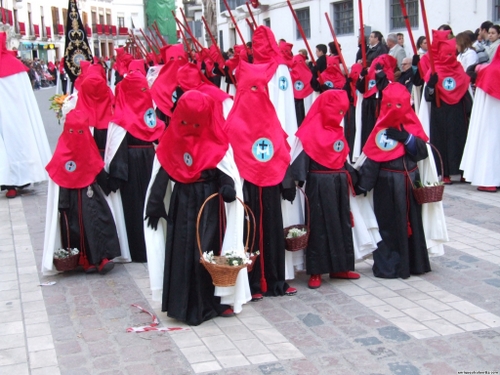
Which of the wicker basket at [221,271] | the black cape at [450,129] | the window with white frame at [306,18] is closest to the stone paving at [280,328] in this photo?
the wicker basket at [221,271]

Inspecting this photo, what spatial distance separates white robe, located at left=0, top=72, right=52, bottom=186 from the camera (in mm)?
10453

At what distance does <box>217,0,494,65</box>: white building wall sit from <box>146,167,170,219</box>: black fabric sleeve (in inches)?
430

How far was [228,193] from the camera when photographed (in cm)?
540

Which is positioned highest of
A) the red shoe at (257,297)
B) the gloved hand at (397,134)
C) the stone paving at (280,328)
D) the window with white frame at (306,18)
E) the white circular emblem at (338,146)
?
the window with white frame at (306,18)

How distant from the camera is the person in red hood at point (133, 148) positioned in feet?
23.4

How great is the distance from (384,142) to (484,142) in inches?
161

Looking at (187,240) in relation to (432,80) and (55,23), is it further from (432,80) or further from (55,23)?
(55,23)

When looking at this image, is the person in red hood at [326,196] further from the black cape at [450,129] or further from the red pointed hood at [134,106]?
the black cape at [450,129]

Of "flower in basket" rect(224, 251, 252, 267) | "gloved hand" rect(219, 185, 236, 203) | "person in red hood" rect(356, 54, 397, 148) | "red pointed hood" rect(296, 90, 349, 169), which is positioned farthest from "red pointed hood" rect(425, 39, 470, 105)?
"flower in basket" rect(224, 251, 252, 267)

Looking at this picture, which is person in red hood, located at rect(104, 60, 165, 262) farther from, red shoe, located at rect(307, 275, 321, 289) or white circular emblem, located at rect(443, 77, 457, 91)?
white circular emblem, located at rect(443, 77, 457, 91)

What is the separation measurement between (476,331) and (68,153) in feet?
12.8

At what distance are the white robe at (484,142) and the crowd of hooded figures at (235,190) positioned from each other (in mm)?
3657

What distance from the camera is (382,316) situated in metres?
5.62

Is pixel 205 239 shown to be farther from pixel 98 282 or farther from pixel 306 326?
pixel 98 282
